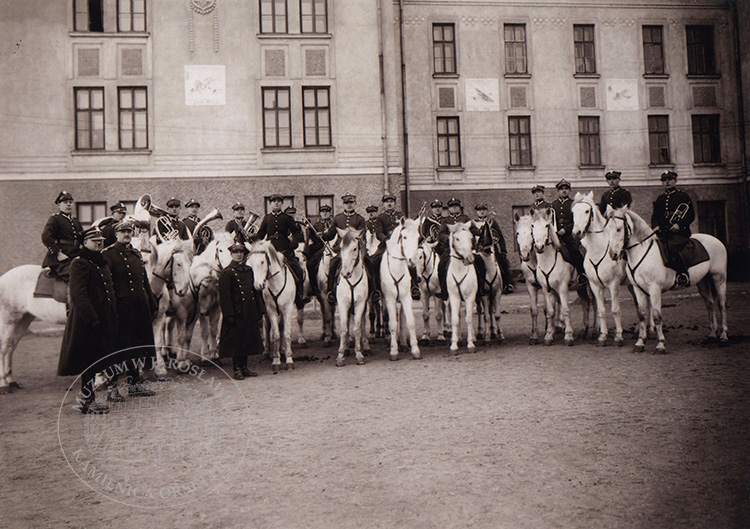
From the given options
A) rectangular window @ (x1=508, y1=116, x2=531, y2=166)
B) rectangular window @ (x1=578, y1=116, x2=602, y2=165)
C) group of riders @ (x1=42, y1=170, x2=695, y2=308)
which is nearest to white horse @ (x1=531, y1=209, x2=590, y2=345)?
group of riders @ (x1=42, y1=170, x2=695, y2=308)

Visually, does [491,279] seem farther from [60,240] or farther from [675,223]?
[60,240]

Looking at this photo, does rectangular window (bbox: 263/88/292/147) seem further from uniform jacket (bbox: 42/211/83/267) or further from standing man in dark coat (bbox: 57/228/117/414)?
standing man in dark coat (bbox: 57/228/117/414)

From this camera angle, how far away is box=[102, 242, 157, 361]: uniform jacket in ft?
26.9

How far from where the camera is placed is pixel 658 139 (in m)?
25.8

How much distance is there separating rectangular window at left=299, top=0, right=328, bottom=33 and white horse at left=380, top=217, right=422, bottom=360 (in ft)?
46.3

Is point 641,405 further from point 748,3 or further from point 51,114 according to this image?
point 51,114

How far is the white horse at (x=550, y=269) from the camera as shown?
36.0 feet

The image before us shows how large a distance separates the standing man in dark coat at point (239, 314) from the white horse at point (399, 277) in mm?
2311

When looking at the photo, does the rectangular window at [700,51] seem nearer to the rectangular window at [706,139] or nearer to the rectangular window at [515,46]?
the rectangular window at [706,139]

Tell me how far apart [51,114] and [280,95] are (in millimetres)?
7920

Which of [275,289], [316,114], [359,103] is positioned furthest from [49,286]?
[359,103]

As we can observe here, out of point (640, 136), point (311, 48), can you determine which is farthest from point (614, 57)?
point (311, 48)

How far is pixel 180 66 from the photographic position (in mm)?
20906

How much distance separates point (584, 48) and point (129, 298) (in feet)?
77.3
